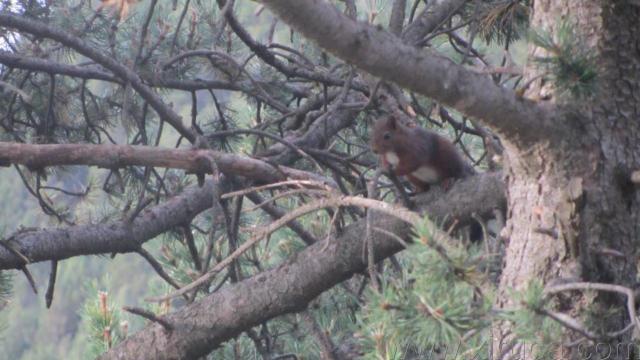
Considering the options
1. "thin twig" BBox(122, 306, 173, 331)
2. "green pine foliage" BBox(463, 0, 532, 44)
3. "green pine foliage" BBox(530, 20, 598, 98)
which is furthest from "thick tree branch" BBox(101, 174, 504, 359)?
"green pine foliage" BBox(530, 20, 598, 98)

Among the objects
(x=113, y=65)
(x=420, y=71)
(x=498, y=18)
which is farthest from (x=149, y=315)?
(x=498, y=18)

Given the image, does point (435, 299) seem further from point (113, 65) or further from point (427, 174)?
point (113, 65)

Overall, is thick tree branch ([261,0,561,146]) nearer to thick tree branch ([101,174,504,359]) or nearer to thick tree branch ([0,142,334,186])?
thick tree branch ([101,174,504,359])

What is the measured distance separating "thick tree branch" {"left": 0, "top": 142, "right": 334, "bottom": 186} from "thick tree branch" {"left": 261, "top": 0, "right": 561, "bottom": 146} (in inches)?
37.7

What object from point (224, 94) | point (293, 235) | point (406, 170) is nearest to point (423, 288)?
point (406, 170)

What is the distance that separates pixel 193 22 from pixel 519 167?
89.0 inches

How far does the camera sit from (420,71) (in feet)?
5.22

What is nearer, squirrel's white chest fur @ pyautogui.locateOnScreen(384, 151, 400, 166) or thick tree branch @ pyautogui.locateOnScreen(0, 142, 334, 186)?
thick tree branch @ pyautogui.locateOnScreen(0, 142, 334, 186)

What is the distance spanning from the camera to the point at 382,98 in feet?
9.25

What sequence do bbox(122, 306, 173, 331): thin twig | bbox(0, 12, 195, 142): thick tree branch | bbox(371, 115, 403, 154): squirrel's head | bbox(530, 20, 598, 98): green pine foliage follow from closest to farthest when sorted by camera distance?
1. bbox(530, 20, 598, 98): green pine foliage
2. bbox(122, 306, 173, 331): thin twig
3. bbox(0, 12, 195, 142): thick tree branch
4. bbox(371, 115, 403, 154): squirrel's head

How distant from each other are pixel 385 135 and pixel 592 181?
143cm

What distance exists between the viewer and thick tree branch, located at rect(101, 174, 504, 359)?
7.87ft

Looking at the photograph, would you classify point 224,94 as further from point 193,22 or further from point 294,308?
point 294,308

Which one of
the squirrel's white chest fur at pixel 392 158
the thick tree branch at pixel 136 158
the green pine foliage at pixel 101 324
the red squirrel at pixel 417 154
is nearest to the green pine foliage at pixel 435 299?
the thick tree branch at pixel 136 158
